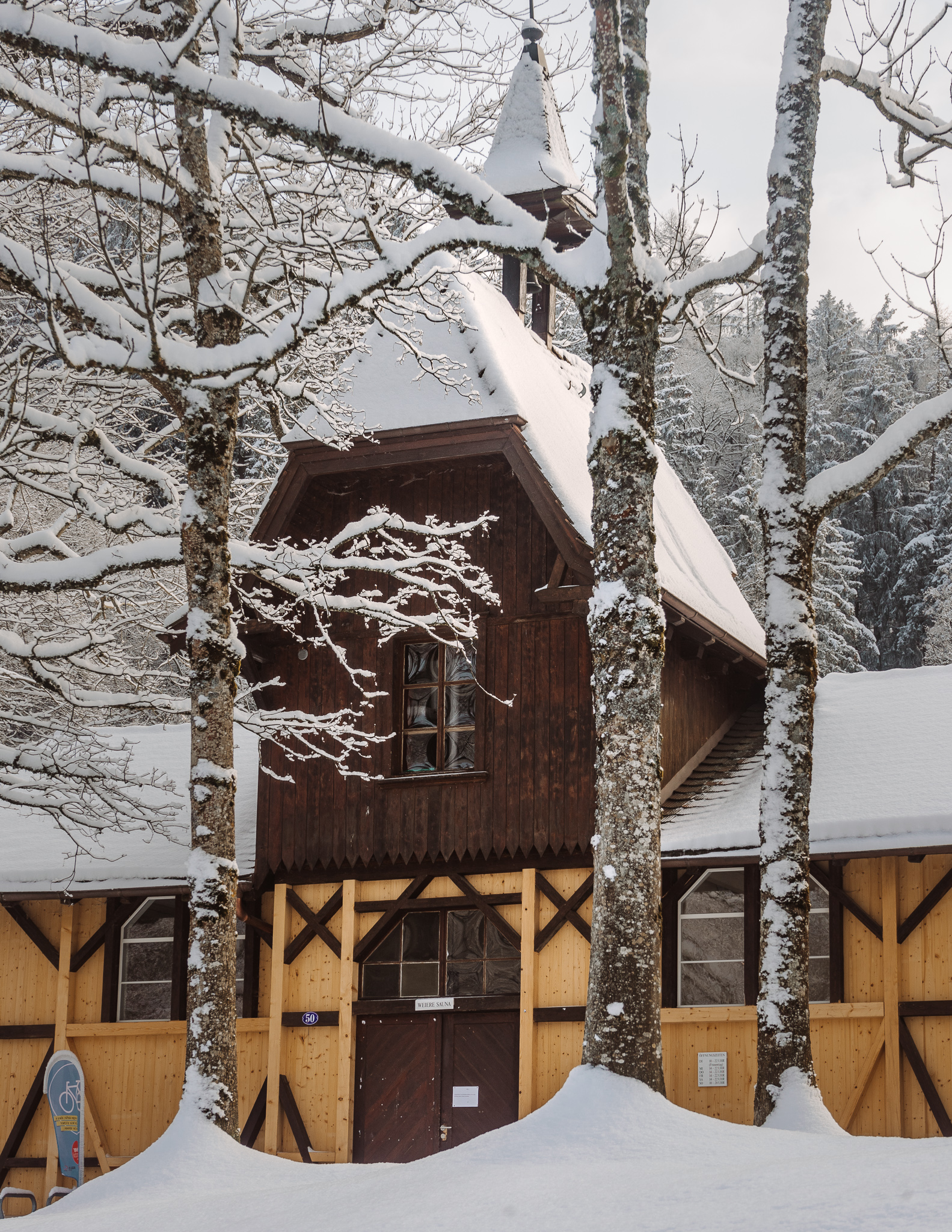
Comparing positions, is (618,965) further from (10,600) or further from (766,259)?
(10,600)

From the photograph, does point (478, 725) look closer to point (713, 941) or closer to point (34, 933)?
point (713, 941)

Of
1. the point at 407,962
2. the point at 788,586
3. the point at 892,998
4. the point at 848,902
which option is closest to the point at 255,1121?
the point at 407,962

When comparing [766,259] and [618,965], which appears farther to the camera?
[766,259]

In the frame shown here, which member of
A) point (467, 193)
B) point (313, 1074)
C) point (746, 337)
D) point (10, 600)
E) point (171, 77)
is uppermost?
point (746, 337)

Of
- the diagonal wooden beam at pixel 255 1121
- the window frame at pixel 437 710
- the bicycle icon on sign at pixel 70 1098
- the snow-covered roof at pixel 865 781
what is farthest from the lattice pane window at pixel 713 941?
the bicycle icon on sign at pixel 70 1098

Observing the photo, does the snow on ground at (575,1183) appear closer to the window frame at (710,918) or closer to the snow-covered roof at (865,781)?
the snow-covered roof at (865,781)

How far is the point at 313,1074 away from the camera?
14.6 meters

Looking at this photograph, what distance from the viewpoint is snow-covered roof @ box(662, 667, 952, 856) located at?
12656 mm

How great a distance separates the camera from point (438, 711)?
590 inches

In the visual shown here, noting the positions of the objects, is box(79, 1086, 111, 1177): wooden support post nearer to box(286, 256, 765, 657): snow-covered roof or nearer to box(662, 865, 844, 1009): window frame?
box(662, 865, 844, 1009): window frame

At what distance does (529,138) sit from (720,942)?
37.7 feet

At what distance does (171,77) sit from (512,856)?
818cm

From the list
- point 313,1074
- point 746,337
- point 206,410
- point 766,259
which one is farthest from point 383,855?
point 746,337

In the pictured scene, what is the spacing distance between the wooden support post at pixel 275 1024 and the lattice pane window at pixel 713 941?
4.20 m
